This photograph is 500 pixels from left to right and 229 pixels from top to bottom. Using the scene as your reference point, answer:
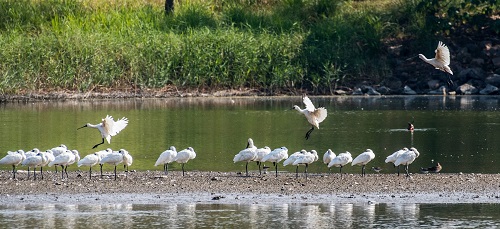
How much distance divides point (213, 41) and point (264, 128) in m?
11.8

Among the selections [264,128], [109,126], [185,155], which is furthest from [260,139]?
[185,155]

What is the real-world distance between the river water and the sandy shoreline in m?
0.44

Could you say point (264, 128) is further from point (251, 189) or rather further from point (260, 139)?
point (251, 189)

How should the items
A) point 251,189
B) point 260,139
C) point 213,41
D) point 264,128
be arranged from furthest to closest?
point 213,41 < point 264,128 < point 260,139 < point 251,189

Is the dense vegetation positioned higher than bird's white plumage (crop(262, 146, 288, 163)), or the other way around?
the dense vegetation

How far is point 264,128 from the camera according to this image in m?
31.1

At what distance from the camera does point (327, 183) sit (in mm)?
20000

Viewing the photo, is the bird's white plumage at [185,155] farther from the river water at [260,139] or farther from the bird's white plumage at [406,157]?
the bird's white plumage at [406,157]

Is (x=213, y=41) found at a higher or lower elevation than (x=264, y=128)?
higher

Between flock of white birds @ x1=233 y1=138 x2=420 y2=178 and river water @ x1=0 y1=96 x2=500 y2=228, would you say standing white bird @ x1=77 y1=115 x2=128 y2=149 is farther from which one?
flock of white birds @ x1=233 y1=138 x2=420 y2=178

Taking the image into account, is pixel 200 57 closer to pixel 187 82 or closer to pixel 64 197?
pixel 187 82

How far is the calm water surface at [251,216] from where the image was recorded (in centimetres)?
1661

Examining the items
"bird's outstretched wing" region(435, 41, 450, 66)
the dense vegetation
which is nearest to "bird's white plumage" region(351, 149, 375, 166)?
"bird's outstretched wing" region(435, 41, 450, 66)

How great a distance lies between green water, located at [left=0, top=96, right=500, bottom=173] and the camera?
24969 millimetres
